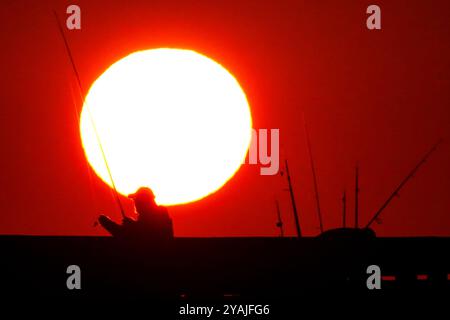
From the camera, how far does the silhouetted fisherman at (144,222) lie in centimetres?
766

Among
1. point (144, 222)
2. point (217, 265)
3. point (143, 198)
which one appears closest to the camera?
point (217, 265)

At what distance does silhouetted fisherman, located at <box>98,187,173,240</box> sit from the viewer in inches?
302

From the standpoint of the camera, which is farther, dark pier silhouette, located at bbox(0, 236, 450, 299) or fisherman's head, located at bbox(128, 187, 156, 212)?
fisherman's head, located at bbox(128, 187, 156, 212)

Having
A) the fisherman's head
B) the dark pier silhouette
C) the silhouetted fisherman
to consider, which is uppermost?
the fisherman's head

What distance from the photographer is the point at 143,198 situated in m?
8.09

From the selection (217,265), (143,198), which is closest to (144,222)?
(143,198)

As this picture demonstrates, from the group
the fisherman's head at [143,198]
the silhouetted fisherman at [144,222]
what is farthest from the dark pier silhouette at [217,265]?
the fisherman's head at [143,198]

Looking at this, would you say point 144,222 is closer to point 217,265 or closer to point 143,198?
point 143,198

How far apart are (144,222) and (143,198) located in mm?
331

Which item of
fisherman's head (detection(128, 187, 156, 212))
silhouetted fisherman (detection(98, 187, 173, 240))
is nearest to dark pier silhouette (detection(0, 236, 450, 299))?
silhouetted fisherman (detection(98, 187, 173, 240))

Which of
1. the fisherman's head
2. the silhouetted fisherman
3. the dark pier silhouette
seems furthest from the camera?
the fisherman's head

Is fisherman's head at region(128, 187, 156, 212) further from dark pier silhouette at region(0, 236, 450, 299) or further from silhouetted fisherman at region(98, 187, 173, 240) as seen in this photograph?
dark pier silhouette at region(0, 236, 450, 299)
